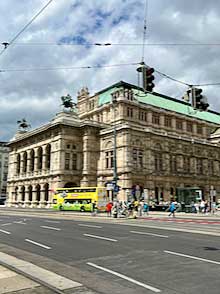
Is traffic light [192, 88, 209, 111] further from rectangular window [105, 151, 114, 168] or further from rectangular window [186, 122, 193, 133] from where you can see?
rectangular window [186, 122, 193, 133]

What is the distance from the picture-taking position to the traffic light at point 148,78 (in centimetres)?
1511

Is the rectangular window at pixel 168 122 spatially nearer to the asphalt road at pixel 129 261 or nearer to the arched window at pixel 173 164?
the arched window at pixel 173 164

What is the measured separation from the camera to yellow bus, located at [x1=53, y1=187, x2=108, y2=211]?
49.6m

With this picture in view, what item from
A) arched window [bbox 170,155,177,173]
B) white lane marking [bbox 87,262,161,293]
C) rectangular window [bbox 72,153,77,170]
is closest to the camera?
white lane marking [bbox 87,262,161,293]

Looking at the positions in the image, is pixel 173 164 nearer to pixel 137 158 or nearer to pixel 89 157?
pixel 137 158

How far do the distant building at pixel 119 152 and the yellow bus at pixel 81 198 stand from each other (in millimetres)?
8899

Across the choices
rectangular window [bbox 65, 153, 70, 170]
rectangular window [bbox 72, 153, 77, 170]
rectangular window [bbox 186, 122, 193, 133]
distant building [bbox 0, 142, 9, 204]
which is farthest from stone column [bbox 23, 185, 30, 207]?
distant building [bbox 0, 142, 9, 204]

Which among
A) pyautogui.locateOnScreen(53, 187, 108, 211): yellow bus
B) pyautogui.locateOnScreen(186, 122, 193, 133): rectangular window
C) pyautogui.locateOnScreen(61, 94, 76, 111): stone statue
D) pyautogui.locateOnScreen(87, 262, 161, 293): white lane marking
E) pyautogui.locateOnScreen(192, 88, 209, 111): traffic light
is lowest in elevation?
Result: pyautogui.locateOnScreen(87, 262, 161, 293): white lane marking

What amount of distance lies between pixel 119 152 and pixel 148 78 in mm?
46753

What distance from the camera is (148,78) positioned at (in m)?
15.2

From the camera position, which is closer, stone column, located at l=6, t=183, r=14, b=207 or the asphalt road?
the asphalt road

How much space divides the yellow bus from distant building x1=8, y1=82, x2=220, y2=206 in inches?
350

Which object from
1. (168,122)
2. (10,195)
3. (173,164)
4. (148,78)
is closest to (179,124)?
(168,122)

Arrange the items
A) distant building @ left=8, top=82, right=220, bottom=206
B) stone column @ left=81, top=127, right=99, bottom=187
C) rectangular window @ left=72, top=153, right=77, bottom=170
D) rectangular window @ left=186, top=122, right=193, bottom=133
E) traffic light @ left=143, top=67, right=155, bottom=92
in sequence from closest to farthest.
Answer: traffic light @ left=143, top=67, right=155, bottom=92
distant building @ left=8, top=82, right=220, bottom=206
stone column @ left=81, top=127, right=99, bottom=187
rectangular window @ left=72, top=153, right=77, bottom=170
rectangular window @ left=186, top=122, right=193, bottom=133
